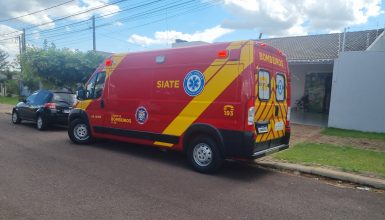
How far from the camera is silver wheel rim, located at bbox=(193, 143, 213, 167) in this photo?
638cm

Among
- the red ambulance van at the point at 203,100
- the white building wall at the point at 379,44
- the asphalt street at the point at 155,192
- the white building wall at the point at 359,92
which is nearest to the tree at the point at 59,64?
the red ambulance van at the point at 203,100

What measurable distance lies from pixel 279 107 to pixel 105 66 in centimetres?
453

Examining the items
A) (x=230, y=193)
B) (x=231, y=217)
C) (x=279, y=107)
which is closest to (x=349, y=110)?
(x=279, y=107)

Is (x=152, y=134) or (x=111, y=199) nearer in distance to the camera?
(x=111, y=199)

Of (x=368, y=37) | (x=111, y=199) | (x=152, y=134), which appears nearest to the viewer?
(x=111, y=199)

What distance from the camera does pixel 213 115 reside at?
249 inches

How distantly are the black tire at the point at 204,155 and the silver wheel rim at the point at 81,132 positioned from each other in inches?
147

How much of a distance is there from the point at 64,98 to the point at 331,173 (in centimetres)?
964

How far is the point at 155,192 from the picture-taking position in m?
5.09

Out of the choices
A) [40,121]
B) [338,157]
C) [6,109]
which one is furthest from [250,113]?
[6,109]

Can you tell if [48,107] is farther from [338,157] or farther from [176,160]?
[338,157]

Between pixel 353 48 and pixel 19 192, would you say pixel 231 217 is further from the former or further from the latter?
pixel 353 48

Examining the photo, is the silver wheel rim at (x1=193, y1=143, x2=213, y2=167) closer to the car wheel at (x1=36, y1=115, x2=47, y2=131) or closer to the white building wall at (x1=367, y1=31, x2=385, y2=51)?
the car wheel at (x1=36, y1=115, x2=47, y2=131)

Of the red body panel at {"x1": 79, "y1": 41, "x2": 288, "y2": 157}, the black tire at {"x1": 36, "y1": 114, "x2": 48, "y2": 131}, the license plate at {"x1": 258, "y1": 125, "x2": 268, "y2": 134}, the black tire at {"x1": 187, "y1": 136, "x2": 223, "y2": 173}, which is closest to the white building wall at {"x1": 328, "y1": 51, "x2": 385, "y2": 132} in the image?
the red body panel at {"x1": 79, "y1": 41, "x2": 288, "y2": 157}
